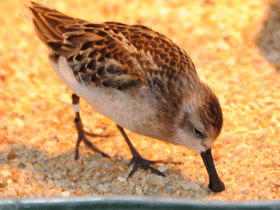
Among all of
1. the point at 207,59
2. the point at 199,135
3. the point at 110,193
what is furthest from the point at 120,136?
the point at 207,59

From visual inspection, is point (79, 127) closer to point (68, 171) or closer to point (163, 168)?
point (68, 171)

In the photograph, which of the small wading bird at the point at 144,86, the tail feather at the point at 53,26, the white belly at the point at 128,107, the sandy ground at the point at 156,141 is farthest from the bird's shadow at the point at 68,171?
the tail feather at the point at 53,26

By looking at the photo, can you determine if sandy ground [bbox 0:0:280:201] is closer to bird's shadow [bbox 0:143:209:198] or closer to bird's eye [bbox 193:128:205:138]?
bird's shadow [bbox 0:143:209:198]

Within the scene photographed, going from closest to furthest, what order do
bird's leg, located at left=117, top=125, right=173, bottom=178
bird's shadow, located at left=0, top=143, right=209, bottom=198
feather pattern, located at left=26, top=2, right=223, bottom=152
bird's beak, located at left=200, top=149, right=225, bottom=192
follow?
1. feather pattern, located at left=26, top=2, right=223, bottom=152
2. bird's beak, located at left=200, top=149, right=225, bottom=192
3. bird's shadow, located at left=0, top=143, right=209, bottom=198
4. bird's leg, located at left=117, top=125, right=173, bottom=178

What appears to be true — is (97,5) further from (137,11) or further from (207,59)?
(207,59)

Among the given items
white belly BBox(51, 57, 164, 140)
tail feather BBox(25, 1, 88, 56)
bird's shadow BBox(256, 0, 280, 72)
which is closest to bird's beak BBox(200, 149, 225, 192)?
white belly BBox(51, 57, 164, 140)

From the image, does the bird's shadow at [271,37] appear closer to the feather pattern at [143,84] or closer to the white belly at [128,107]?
the feather pattern at [143,84]

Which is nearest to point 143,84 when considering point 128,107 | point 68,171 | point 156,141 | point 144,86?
point 144,86
